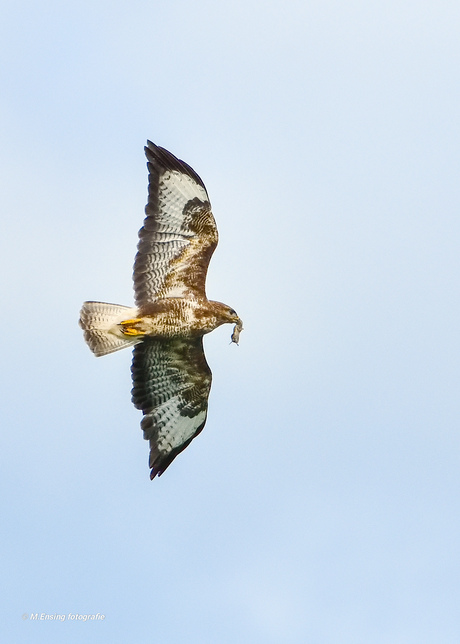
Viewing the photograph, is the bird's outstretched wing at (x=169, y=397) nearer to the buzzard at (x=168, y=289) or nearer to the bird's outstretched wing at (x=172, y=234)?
the buzzard at (x=168, y=289)

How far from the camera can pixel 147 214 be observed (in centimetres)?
1750

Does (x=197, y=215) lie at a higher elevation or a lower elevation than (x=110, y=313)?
higher

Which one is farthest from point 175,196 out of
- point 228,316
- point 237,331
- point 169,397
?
point 169,397

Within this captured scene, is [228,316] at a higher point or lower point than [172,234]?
lower

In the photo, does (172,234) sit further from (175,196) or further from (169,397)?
(169,397)

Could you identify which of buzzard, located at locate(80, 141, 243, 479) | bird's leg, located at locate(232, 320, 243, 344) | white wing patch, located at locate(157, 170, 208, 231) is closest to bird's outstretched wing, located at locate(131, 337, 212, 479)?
buzzard, located at locate(80, 141, 243, 479)

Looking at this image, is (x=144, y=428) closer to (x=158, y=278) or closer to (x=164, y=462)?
(x=164, y=462)

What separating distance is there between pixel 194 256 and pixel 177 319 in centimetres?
77

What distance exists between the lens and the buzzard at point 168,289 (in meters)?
17.4

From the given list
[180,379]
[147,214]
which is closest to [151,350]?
[180,379]

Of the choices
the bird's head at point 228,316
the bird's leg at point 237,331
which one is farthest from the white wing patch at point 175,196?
the bird's leg at point 237,331

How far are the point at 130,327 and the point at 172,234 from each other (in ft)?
3.88

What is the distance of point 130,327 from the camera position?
57.1ft

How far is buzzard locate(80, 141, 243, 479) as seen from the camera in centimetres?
1742
